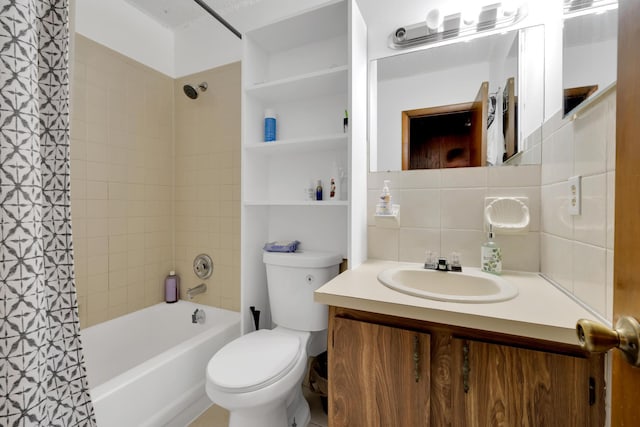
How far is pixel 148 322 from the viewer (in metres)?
1.91

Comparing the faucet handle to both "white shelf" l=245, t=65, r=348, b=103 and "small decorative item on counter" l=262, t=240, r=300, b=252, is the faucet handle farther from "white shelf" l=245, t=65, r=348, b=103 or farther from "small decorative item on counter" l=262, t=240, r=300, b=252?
"white shelf" l=245, t=65, r=348, b=103

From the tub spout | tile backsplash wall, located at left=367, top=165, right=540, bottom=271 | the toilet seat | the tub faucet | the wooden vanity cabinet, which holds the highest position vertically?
tile backsplash wall, located at left=367, top=165, right=540, bottom=271

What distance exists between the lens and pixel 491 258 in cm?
112

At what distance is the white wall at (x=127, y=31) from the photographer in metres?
1.63

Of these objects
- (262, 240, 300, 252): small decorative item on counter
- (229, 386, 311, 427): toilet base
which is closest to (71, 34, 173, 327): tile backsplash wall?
(262, 240, 300, 252): small decorative item on counter

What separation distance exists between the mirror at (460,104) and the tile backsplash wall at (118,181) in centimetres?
160

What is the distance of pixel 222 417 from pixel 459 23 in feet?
7.49

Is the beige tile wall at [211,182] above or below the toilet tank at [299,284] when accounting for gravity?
above

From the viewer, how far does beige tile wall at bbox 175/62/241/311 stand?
1.91m

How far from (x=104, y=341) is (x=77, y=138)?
1.23 m

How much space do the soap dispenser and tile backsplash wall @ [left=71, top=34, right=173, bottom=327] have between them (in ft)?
6.87

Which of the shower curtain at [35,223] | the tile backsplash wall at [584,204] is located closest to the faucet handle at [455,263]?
the tile backsplash wall at [584,204]

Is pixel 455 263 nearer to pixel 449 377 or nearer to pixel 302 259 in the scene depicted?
pixel 449 377

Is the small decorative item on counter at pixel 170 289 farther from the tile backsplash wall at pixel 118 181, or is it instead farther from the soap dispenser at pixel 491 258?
the soap dispenser at pixel 491 258
